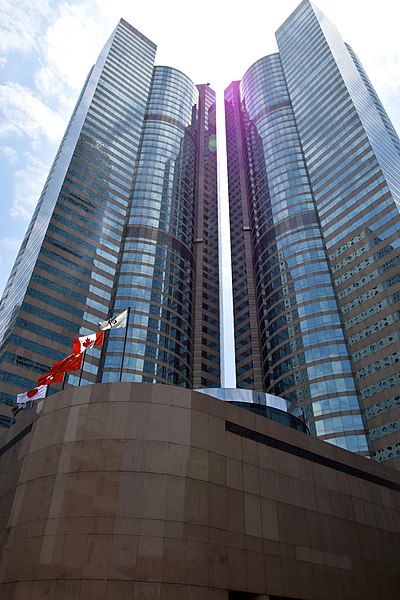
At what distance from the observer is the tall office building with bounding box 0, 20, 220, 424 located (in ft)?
259

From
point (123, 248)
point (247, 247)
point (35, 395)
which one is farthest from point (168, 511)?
point (247, 247)

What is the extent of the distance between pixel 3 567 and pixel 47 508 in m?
4.15

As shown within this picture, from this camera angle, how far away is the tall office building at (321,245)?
75.3m

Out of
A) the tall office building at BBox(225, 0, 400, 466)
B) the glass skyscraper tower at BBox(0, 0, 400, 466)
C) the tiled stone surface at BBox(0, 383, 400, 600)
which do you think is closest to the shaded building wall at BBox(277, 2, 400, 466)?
the tall office building at BBox(225, 0, 400, 466)

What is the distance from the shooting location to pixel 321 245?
9600 centimetres

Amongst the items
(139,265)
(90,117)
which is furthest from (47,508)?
(90,117)

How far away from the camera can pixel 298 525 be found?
31.9 metres

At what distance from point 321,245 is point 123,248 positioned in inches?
1608

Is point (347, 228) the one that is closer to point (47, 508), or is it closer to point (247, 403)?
point (247, 403)

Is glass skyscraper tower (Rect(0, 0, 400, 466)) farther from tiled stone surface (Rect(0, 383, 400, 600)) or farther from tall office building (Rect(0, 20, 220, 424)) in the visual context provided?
tiled stone surface (Rect(0, 383, 400, 600))

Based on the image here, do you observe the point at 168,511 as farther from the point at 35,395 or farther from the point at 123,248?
the point at 123,248

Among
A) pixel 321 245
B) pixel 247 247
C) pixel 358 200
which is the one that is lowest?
pixel 321 245

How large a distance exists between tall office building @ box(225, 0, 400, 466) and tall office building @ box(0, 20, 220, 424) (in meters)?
14.4

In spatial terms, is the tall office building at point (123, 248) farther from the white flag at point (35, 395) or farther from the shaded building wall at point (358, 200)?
the shaded building wall at point (358, 200)
